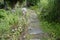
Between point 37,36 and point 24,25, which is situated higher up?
point 24,25

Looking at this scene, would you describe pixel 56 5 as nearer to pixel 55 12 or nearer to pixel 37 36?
pixel 55 12

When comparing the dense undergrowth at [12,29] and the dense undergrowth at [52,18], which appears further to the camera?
the dense undergrowth at [52,18]

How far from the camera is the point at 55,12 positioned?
343 inches

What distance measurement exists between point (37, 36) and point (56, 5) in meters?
2.24

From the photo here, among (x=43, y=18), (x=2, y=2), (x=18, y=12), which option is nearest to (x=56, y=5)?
(x=43, y=18)

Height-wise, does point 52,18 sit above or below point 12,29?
below

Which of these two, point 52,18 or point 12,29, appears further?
point 52,18

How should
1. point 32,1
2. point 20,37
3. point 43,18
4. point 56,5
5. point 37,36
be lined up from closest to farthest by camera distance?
point 20,37, point 37,36, point 56,5, point 43,18, point 32,1

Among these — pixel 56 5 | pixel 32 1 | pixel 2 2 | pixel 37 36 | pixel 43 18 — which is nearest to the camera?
pixel 37 36

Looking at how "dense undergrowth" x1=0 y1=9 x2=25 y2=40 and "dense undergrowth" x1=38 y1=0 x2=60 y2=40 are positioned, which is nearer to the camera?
"dense undergrowth" x1=0 y1=9 x2=25 y2=40

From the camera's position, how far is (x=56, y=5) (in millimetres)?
8547

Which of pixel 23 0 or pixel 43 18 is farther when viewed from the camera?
pixel 23 0

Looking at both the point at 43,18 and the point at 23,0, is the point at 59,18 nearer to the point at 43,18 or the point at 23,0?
the point at 43,18

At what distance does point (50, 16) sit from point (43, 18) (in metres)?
0.81
